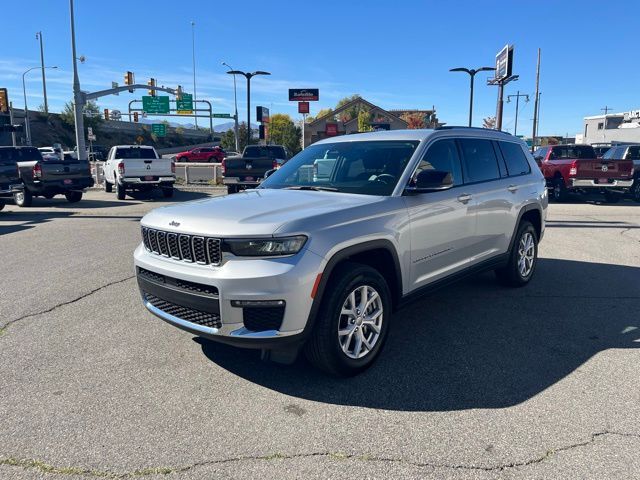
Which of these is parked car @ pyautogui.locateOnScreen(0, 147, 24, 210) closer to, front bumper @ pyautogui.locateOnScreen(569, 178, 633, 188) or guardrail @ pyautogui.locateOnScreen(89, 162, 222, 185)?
guardrail @ pyautogui.locateOnScreen(89, 162, 222, 185)

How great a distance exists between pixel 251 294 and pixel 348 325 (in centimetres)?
86

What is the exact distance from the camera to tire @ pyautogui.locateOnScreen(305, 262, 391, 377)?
11.1 ft

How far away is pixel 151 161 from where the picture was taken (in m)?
17.7

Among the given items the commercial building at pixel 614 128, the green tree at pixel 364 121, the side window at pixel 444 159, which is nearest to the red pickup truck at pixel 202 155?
the green tree at pixel 364 121

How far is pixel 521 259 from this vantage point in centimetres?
605

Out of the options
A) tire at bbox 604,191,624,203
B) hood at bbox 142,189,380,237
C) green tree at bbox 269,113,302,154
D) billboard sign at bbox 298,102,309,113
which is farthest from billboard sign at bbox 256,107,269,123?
hood at bbox 142,189,380,237

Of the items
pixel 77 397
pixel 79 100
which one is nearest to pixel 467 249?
pixel 77 397

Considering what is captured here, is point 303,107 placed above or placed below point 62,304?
above

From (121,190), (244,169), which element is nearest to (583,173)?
(244,169)

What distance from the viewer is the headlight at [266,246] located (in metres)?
3.18

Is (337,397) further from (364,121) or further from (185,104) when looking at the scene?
(364,121)

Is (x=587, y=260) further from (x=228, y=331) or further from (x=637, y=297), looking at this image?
(x=228, y=331)

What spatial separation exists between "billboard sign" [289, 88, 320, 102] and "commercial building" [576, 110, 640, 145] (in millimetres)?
25014

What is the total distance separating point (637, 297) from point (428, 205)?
3.28 meters
